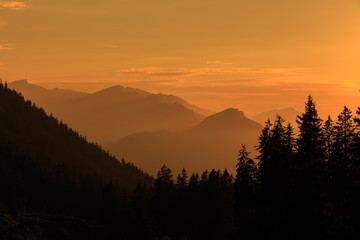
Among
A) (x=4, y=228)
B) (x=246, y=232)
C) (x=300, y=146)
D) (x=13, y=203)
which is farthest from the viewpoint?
(x=13, y=203)

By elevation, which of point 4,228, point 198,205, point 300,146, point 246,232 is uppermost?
point 300,146

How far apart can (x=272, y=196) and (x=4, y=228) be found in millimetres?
59533

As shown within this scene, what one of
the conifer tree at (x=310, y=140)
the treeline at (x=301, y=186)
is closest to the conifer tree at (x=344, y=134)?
the treeline at (x=301, y=186)

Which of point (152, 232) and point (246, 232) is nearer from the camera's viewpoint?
point (246, 232)

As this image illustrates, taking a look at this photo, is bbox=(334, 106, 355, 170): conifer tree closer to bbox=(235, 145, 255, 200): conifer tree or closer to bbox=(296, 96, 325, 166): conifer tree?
bbox=(296, 96, 325, 166): conifer tree

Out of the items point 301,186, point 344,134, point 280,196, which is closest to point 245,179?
point 280,196

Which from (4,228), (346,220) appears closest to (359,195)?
(346,220)

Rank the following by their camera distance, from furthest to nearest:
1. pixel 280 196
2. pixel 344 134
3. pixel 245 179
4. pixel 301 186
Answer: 1. pixel 245 179
2. pixel 280 196
3. pixel 344 134
4. pixel 301 186

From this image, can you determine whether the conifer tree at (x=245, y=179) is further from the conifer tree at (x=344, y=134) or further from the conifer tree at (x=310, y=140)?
the conifer tree at (x=310, y=140)

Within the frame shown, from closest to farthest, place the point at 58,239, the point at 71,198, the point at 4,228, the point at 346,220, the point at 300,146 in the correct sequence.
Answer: the point at 346,220
the point at 300,146
the point at 4,228
the point at 58,239
the point at 71,198

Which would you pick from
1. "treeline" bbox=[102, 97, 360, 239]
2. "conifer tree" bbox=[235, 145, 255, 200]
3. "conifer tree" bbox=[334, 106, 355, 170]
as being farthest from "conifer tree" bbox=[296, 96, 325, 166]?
"conifer tree" bbox=[235, 145, 255, 200]

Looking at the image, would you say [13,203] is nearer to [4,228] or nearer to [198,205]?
[4,228]

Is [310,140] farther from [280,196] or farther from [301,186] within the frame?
[280,196]

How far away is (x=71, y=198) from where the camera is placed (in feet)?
636
